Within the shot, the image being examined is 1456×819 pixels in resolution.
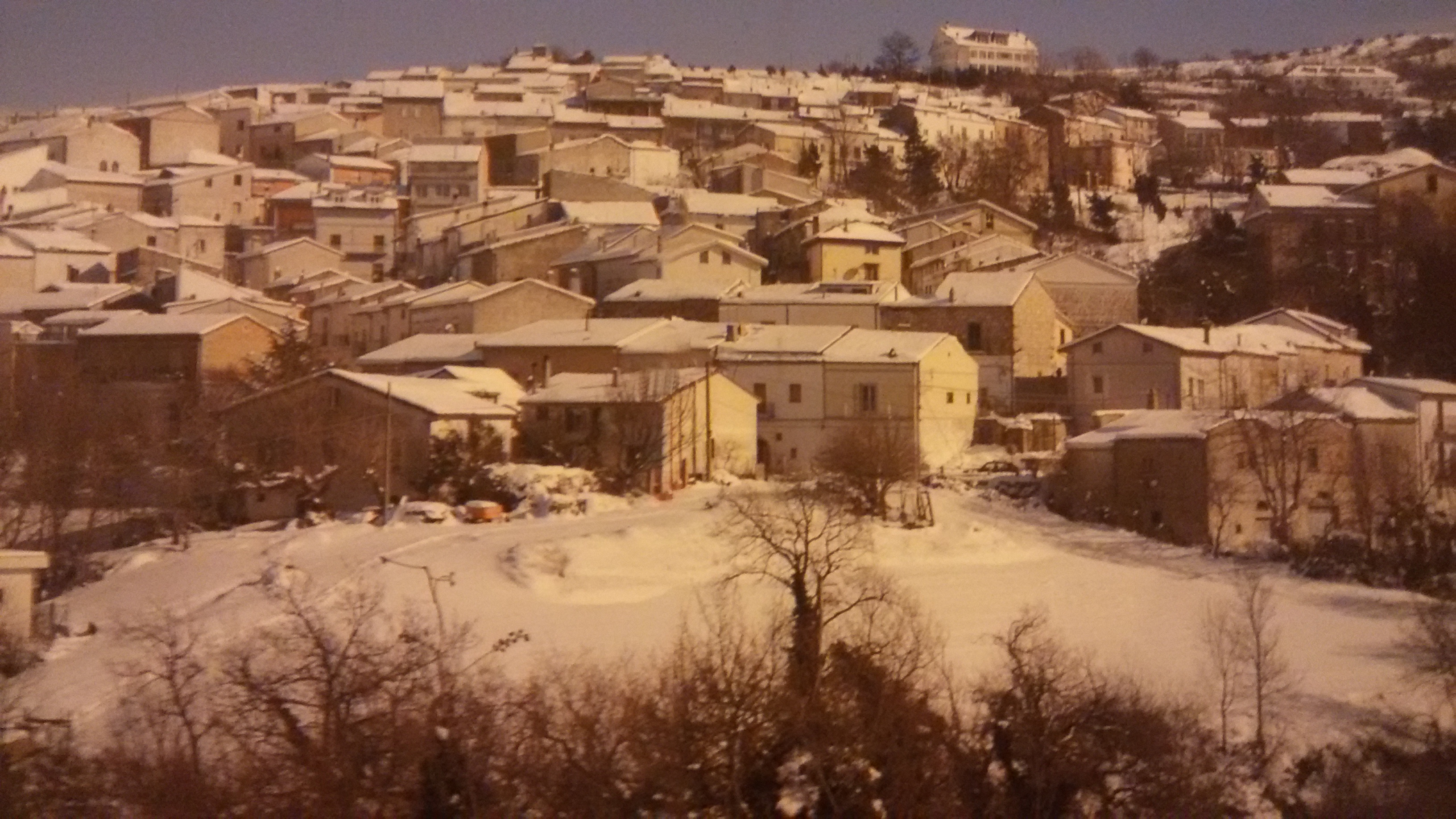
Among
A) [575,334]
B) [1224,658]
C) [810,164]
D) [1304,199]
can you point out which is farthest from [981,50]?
[1224,658]

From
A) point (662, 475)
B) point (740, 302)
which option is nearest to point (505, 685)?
point (662, 475)

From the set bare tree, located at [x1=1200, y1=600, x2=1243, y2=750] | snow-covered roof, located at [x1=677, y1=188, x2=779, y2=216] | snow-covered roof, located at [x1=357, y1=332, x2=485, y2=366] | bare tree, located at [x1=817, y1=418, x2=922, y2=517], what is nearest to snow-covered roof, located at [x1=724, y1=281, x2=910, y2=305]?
snow-covered roof, located at [x1=357, y1=332, x2=485, y2=366]

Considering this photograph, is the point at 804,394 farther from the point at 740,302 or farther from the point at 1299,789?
the point at 1299,789

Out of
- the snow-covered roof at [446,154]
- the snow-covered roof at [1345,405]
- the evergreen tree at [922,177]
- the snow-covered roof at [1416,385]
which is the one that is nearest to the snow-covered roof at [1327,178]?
the evergreen tree at [922,177]

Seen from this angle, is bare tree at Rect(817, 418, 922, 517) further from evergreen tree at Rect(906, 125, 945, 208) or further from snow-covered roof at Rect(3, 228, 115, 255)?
snow-covered roof at Rect(3, 228, 115, 255)

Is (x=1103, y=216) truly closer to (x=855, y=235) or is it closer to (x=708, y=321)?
(x=855, y=235)

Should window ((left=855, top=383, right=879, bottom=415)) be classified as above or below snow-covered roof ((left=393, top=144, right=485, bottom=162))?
below

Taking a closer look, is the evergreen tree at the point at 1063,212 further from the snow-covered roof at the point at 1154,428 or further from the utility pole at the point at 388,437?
the utility pole at the point at 388,437
